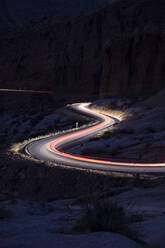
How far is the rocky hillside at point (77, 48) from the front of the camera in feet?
229

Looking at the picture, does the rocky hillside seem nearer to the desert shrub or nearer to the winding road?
the winding road

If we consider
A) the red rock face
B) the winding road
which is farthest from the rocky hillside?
the winding road

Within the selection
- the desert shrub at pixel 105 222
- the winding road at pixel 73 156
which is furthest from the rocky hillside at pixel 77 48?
the desert shrub at pixel 105 222

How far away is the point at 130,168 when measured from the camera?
2081 centimetres

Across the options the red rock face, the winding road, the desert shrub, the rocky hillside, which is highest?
the rocky hillside

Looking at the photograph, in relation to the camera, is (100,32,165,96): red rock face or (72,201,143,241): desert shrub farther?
(100,32,165,96): red rock face

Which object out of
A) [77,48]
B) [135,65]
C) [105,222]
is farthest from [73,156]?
[77,48]

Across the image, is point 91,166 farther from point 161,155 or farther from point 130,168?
point 161,155

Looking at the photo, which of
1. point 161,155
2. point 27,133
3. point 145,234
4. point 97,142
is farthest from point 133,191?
point 27,133

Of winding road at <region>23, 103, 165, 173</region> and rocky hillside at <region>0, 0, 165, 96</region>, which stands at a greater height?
rocky hillside at <region>0, 0, 165, 96</region>

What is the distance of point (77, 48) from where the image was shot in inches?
3701

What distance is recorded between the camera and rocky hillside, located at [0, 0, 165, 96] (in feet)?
229

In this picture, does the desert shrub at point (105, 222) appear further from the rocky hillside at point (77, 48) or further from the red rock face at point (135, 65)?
the rocky hillside at point (77, 48)

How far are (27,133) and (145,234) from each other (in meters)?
44.6
